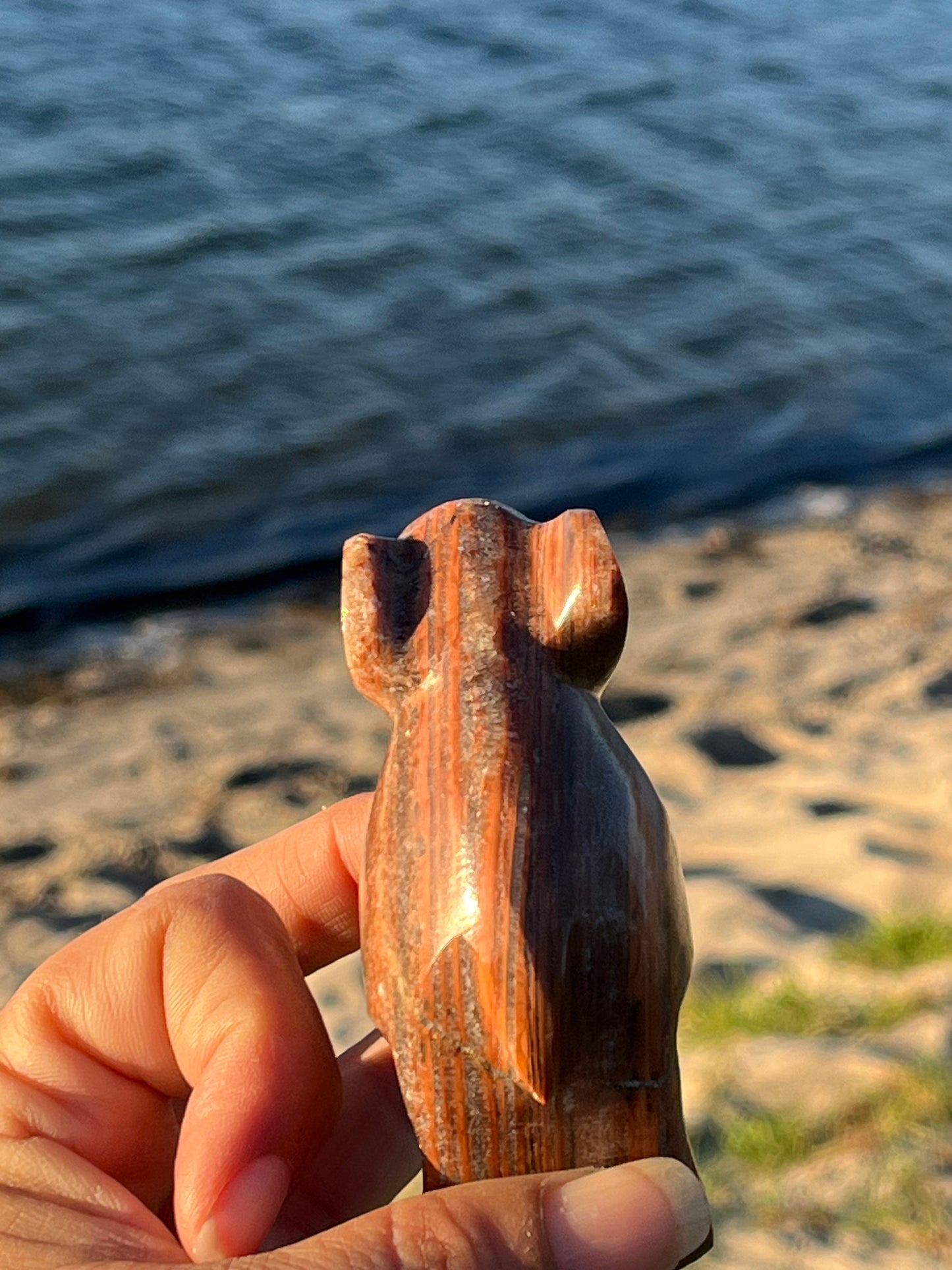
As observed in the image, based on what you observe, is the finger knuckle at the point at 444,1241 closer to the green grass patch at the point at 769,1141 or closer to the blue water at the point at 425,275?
the green grass patch at the point at 769,1141

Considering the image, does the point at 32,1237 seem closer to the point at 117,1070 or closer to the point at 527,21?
the point at 117,1070

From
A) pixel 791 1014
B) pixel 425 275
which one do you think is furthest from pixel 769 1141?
pixel 425 275

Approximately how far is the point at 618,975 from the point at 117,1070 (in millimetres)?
850

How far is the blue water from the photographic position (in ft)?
23.1

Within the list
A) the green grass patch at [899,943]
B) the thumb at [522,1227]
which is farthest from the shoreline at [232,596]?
the thumb at [522,1227]

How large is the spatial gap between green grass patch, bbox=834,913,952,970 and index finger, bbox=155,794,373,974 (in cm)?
148

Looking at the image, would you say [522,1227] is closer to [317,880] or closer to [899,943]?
[317,880]

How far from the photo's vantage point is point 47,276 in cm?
831

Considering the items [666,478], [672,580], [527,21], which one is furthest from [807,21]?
[672,580]

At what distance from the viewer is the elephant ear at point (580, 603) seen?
5.25 feet

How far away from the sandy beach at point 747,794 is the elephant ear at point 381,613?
1.64 metres

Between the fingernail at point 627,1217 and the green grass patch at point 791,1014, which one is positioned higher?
the fingernail at point 627,1217

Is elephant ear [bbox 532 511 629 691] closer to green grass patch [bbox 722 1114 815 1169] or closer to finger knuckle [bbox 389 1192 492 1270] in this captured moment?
finger knuckle [bbox 389 1192 492 1270]

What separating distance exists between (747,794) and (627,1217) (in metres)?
2.95
